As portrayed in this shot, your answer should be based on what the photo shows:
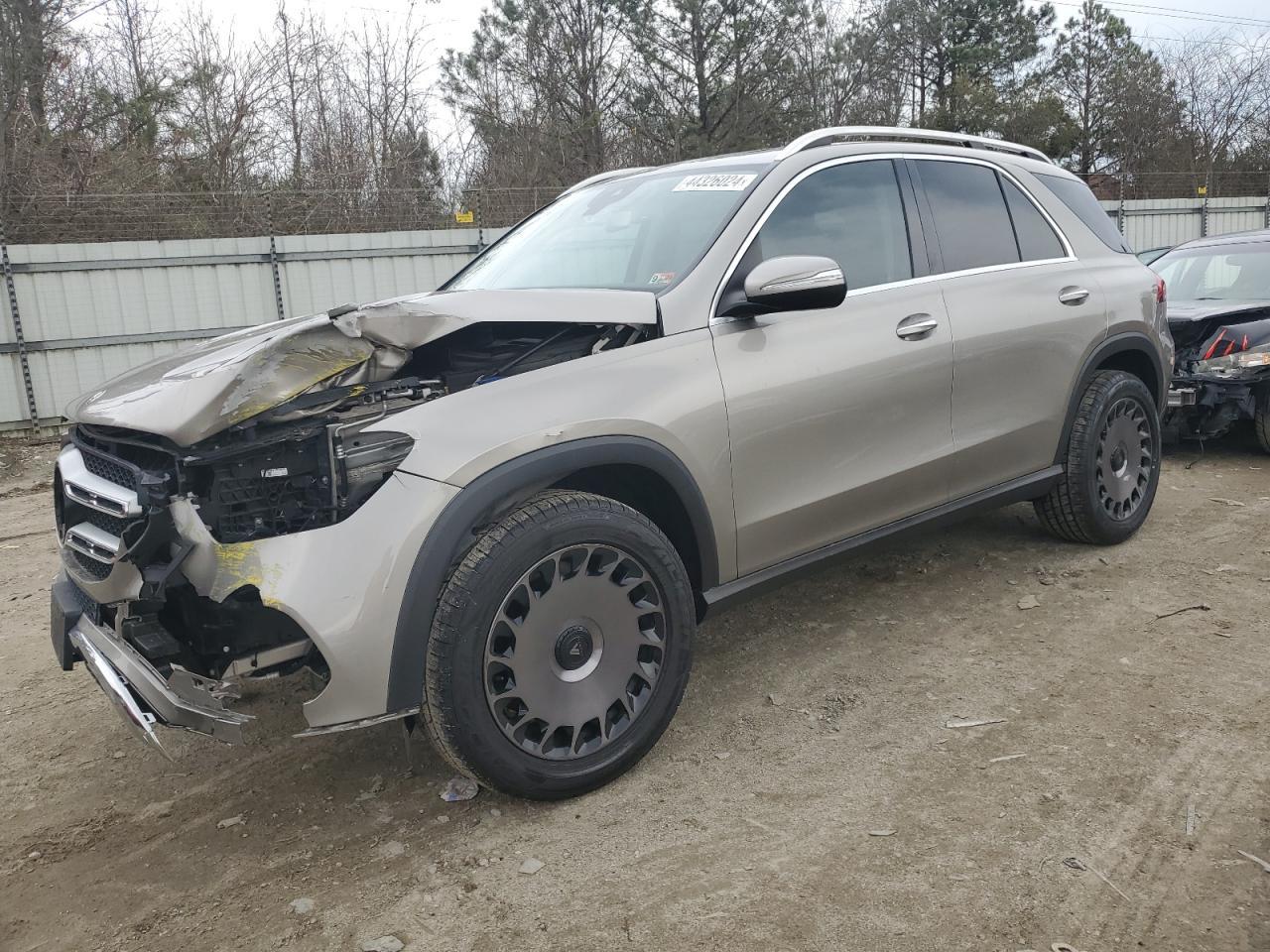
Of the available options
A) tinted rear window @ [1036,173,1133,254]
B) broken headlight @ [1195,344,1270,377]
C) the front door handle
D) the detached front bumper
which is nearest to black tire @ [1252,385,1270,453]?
broken headlight @ [1195,344,1270,377]

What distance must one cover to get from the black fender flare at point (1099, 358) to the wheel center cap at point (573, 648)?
2605 millimetres

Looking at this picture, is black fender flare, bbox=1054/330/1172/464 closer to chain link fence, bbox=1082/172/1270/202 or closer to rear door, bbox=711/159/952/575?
rear door, bbox=711/159/952/575

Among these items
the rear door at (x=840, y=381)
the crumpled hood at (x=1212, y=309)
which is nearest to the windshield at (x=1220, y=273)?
the crumpled hood at (x=1212, y=309)

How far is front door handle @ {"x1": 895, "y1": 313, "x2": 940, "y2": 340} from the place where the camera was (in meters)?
3.54

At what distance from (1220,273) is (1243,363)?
135 cm

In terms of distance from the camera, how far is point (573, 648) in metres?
2.72

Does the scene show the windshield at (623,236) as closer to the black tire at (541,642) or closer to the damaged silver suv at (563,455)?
the damaged silver suv at (563,455)

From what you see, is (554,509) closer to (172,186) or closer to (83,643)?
(83,643)

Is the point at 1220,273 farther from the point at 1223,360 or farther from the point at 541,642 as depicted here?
the point at 541,642

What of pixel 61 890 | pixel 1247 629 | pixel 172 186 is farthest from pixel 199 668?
pixel 172 186

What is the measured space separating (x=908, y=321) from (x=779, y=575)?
1.09 metres

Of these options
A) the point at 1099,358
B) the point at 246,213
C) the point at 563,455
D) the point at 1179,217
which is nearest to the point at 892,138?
the point at 1099,358

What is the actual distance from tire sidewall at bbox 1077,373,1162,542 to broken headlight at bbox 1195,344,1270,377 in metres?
2.08

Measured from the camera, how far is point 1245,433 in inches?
284
